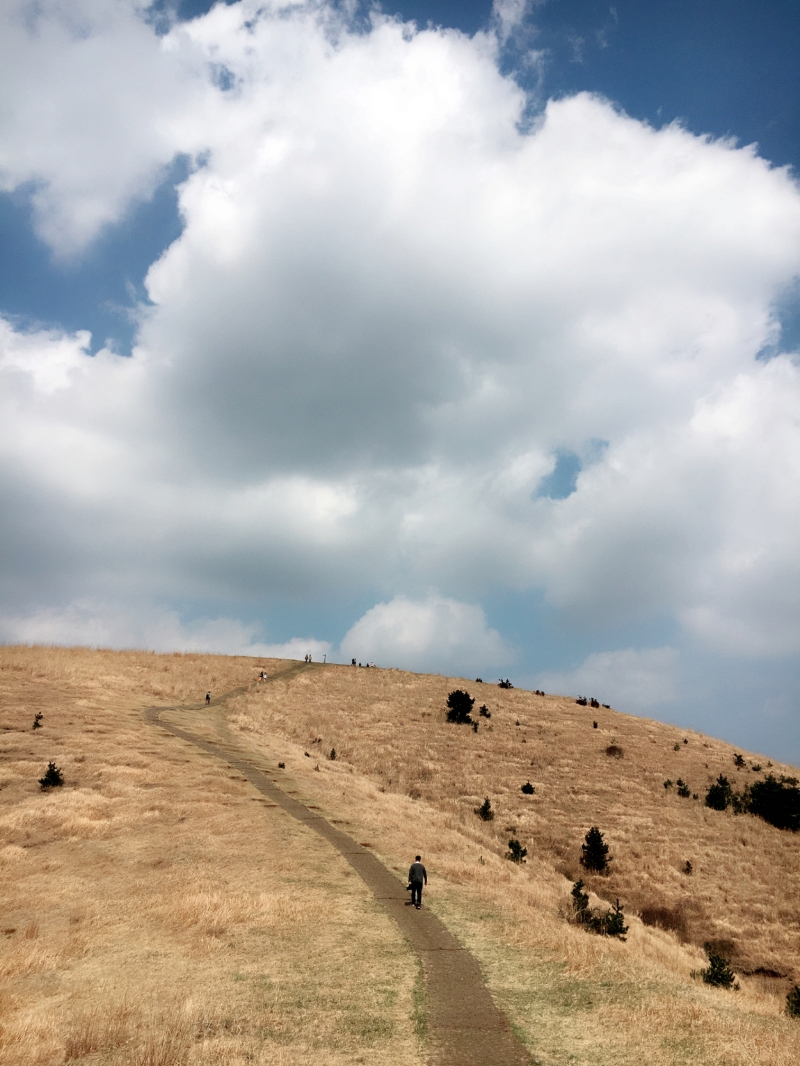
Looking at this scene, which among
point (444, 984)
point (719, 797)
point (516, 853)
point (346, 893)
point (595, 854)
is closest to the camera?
point (444, 984)

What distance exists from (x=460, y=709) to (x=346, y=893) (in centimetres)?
3837

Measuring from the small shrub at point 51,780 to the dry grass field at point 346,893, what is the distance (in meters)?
0.58

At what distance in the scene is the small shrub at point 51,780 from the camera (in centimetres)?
2722

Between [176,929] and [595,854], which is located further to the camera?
[595,854]

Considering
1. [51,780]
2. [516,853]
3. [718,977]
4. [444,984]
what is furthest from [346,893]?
[51,780]

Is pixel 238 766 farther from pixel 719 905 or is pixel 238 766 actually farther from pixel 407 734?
pixel 719 905

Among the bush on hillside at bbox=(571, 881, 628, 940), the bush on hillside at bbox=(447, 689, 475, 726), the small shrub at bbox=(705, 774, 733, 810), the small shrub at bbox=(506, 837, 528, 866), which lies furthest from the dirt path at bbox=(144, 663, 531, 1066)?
the bush on hillside at bbox=(447, 689, 475, 726)

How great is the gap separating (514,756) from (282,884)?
30729mm

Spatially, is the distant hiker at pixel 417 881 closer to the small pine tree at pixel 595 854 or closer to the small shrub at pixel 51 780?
the small pine tree at pixel 595 854

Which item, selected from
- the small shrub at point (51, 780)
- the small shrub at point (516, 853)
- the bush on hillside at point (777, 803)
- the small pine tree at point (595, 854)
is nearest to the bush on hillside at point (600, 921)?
the small shrub at point (516, 853)

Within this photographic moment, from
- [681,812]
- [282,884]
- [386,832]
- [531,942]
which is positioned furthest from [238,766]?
[681,812]

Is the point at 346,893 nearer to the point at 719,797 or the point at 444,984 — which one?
the point at 444,984

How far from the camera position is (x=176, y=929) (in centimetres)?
1584

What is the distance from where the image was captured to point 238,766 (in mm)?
35000
